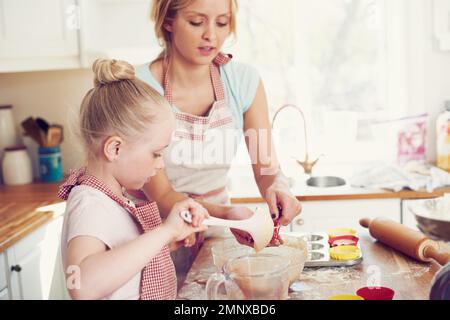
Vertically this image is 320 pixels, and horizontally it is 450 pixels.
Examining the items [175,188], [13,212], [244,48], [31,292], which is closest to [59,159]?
[13,212]

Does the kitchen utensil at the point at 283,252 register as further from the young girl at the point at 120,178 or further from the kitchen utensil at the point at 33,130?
the kitchen utensil at the point at 33,130

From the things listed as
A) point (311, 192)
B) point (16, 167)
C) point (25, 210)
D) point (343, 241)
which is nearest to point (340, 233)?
point (343, 241)

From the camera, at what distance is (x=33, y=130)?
1.51 m

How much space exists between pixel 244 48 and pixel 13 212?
2.28 feet

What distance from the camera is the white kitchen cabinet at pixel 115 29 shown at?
1081 mm

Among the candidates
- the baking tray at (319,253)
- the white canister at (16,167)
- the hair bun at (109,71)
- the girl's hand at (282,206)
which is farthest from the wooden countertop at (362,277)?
the white canister at (16,167)

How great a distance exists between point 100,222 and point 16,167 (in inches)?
30.2

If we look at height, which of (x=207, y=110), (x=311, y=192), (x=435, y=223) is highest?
(x=207, y=110)

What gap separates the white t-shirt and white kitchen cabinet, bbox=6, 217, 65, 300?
486 millimetres

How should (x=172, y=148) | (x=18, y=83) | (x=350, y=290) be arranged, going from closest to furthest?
(x=350, y=290), (x=172, y=148), (x=18, y=83)

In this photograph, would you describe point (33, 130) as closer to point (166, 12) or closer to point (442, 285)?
point (166, 12)

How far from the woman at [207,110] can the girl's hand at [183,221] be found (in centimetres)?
16
